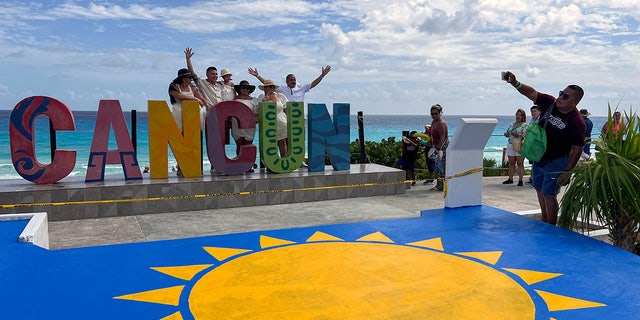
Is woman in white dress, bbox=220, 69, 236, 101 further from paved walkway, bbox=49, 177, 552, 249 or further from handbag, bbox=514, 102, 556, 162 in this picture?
handbag, bbox=514, 102, 556, 162

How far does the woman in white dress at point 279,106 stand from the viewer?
9.95 m

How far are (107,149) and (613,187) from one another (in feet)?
23.4

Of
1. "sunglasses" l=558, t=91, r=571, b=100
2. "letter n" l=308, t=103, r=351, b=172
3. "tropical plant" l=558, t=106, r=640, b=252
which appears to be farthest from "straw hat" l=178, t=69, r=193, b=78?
"tropical plant" l=558, t=106, r=640, b=252

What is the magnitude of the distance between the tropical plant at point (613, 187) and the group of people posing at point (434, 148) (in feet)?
12.9

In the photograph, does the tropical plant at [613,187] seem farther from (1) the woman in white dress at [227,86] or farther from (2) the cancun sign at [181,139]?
(1) the woman in white dress at [227,86]

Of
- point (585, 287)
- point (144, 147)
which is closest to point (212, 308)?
point (585, 287)

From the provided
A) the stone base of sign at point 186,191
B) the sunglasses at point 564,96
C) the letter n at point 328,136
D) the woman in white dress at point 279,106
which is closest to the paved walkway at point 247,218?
the stone base of sign at point 186,191

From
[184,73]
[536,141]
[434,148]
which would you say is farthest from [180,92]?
[536,141]

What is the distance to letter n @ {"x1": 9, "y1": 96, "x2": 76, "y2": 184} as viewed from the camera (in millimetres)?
7930

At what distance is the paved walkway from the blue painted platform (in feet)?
3.26

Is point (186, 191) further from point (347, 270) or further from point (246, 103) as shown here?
point (347, 270)

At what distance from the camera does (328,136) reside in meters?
9.88

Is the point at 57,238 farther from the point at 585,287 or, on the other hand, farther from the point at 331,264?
the point at 585,287

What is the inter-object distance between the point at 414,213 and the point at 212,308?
15.9 feet
